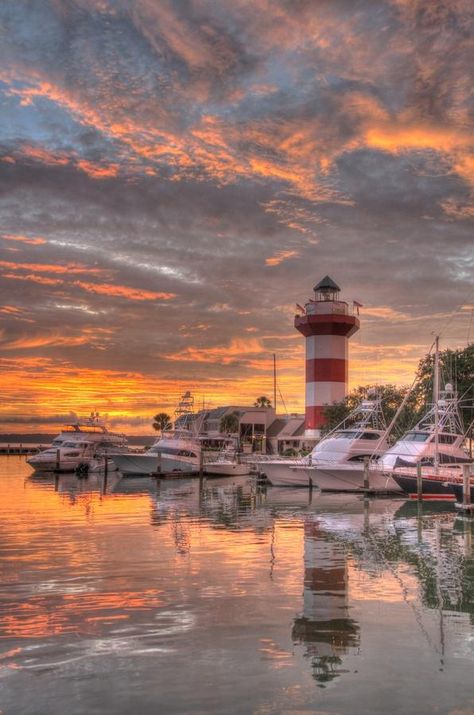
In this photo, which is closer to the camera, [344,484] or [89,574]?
[89,574]

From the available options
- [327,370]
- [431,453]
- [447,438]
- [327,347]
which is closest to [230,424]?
[327,370]

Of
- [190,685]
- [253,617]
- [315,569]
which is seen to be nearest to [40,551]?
[315,569]

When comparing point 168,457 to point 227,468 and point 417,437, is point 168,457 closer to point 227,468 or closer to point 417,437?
point 227,468

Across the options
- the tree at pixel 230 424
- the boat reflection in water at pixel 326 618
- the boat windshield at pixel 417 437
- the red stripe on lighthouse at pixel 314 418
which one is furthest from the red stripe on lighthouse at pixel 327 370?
the boat reflection in water at pixel 326 618

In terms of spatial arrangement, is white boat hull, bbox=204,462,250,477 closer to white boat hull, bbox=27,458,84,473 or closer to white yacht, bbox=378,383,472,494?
white boat hull, bbox=27,458,84,473

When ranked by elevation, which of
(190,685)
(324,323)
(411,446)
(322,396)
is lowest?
(190,685)

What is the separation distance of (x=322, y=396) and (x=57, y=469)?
27.4 meters

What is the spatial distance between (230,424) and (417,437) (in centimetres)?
5217

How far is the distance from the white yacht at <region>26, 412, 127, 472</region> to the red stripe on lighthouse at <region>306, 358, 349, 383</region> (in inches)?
871

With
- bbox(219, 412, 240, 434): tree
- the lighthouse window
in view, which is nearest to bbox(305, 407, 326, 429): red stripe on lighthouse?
bbox(219, 412, 240, 434): tree

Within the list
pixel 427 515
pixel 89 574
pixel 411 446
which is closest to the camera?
pixel 89 574

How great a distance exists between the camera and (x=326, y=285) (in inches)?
3103

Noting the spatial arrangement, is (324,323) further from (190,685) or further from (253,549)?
(190,685)

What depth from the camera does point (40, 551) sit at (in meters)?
20.4
